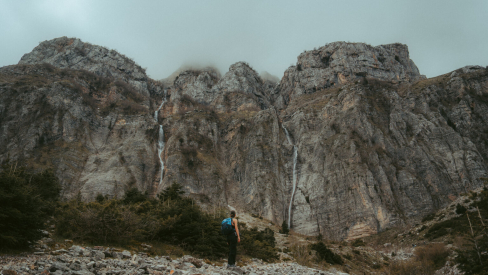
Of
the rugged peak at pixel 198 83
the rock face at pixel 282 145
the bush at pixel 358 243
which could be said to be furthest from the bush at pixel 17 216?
the rugged peak at pixel 198 83

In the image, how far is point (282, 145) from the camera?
79.4 m

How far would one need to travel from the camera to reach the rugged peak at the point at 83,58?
362 ft

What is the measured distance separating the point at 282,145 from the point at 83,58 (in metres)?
87.5

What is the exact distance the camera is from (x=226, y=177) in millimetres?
73688

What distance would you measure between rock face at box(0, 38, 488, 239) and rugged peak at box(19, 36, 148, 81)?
2120cm

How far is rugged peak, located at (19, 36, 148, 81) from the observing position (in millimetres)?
110188

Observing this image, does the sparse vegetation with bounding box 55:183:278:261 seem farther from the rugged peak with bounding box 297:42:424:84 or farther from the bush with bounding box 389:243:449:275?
the rugged peak with bounding box 297:42:424:84

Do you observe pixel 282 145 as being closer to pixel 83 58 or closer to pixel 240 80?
pixel 240 80

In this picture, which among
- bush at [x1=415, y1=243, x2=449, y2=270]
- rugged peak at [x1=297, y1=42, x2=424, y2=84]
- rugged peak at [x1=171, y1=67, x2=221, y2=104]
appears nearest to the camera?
bush at [x1=415, y1=243, x2=449, y2=270]

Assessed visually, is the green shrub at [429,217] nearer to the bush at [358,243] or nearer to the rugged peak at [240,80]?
the bush at [358,243]

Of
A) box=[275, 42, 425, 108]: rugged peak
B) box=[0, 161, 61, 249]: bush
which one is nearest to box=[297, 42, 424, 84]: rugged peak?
box=[275, 42, 425, 108]: rugged peak

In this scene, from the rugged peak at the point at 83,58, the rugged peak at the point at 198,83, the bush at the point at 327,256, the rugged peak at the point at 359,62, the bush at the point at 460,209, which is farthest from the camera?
the rugged peak at the point at 198,83

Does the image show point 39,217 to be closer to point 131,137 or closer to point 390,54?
point 131,137

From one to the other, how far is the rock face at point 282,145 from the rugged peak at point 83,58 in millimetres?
21196
